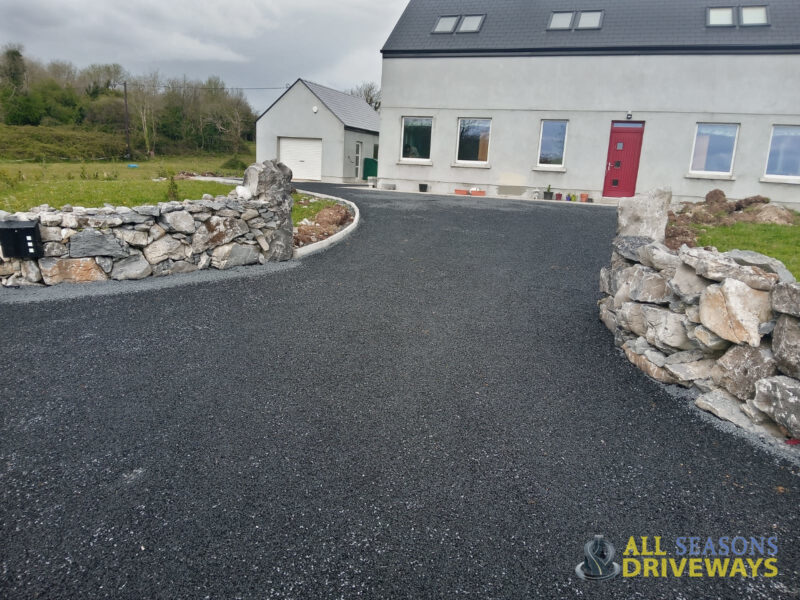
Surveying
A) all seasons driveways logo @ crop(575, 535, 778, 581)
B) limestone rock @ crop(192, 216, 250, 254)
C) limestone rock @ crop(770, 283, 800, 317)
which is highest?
limestone rock @ crop(770, 283, 800, 317)

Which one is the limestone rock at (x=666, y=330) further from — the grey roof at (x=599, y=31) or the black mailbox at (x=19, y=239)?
the grey roof at (x=599, y=31)

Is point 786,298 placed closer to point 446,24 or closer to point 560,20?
point 560,20

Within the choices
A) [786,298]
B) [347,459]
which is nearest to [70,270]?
[347,459]

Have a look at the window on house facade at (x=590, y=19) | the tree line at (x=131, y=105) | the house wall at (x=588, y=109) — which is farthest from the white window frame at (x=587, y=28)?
the tree line at (x=131, y=105)

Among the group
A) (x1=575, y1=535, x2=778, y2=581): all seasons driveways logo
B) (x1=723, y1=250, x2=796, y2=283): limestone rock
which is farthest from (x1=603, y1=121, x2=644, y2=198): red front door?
(x1=575, y1=535, x2=778, y2=581): all seasons driveways logo

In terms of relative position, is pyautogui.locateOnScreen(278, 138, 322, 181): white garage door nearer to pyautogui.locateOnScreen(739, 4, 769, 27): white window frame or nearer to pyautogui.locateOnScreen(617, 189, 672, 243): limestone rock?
pyautogui.locateOnScreen(739, 4, 769, 27): white window frame

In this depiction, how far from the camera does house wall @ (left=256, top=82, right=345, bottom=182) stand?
27828 millimetres

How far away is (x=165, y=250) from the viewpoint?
7.75 meters

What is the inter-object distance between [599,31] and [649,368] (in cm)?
1787

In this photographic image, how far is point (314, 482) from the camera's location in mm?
3182

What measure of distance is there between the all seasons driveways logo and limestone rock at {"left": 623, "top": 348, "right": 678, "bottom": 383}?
6.34 ft

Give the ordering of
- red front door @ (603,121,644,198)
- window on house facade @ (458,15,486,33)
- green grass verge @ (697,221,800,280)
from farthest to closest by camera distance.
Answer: window on house facade @ (458,15,486,33), red front door @ (603,121,644,198), green grass verge @ (697,221,800,280)

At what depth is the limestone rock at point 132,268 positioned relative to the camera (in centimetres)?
746

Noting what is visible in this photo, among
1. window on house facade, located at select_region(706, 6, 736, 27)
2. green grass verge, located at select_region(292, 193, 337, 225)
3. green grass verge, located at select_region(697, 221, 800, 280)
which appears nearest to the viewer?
green grass verge, located at select_region(697, 221, 800, 280)
